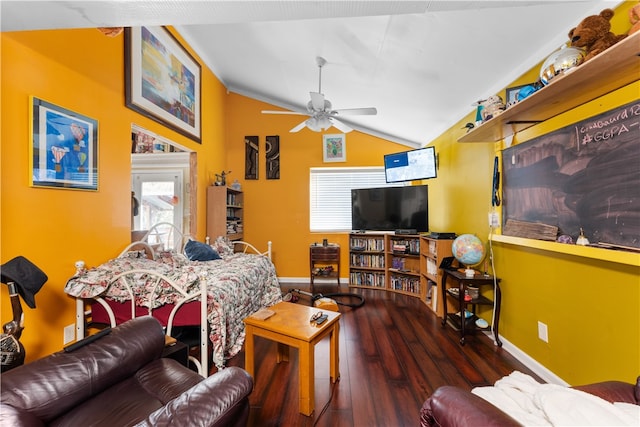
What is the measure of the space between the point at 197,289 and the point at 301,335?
0.95 metres

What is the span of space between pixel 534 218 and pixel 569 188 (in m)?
0.36

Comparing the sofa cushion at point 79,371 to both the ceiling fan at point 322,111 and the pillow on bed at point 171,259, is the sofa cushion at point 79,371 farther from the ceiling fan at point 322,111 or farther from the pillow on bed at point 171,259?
the ceiling fan at point 322,111

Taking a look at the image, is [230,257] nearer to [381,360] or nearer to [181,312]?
[181,312]

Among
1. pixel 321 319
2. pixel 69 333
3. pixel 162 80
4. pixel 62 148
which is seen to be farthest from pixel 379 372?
pixel 162 80

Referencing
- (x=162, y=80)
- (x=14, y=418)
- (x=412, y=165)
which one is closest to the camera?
(x=14, y=418)

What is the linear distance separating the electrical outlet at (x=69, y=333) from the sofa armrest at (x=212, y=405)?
1.67 m

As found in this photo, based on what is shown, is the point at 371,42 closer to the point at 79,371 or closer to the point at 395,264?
the point at 79,371

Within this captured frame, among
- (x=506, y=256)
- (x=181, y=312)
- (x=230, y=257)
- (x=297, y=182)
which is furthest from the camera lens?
(x=297, y=182)

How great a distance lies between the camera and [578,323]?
1.75 meters

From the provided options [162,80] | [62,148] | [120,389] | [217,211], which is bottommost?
[120,389]

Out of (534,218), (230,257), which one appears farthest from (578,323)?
(230,257)

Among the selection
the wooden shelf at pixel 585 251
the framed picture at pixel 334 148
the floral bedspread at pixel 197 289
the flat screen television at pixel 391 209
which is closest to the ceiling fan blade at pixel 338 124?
the flat screen television at pixel 391 209

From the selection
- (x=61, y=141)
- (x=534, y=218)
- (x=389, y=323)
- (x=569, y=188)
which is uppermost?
(x=61, y=141)

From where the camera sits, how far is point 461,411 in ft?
2.78
